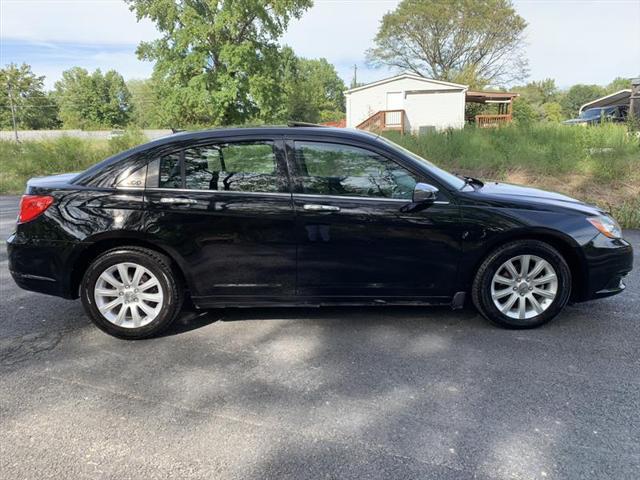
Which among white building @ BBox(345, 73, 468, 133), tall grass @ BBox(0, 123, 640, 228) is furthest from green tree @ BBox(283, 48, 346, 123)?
tall grass @ BBox(0, 123, 640, 228)

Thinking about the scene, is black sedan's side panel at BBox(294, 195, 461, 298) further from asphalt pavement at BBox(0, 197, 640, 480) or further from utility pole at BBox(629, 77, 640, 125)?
utility pole at BBox(629, 77, 640, 125)

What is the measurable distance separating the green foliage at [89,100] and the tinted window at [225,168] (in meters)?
78.9

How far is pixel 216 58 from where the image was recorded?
34.0 meters

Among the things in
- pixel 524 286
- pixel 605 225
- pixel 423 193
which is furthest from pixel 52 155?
pixel 605 225

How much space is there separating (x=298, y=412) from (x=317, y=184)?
1759mm

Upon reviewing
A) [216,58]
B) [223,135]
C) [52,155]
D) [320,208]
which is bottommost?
[320,208]

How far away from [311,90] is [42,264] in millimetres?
74473

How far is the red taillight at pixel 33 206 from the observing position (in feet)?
12.6

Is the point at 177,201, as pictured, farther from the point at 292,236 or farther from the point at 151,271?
the point at 292,236

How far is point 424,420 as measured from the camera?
2.76 meters

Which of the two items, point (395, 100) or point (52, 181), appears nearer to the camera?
point (52, 181)

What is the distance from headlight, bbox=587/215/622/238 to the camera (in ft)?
12.8

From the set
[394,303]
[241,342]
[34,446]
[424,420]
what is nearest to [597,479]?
[424,420]

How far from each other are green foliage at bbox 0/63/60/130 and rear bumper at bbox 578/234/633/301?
7890 cm
